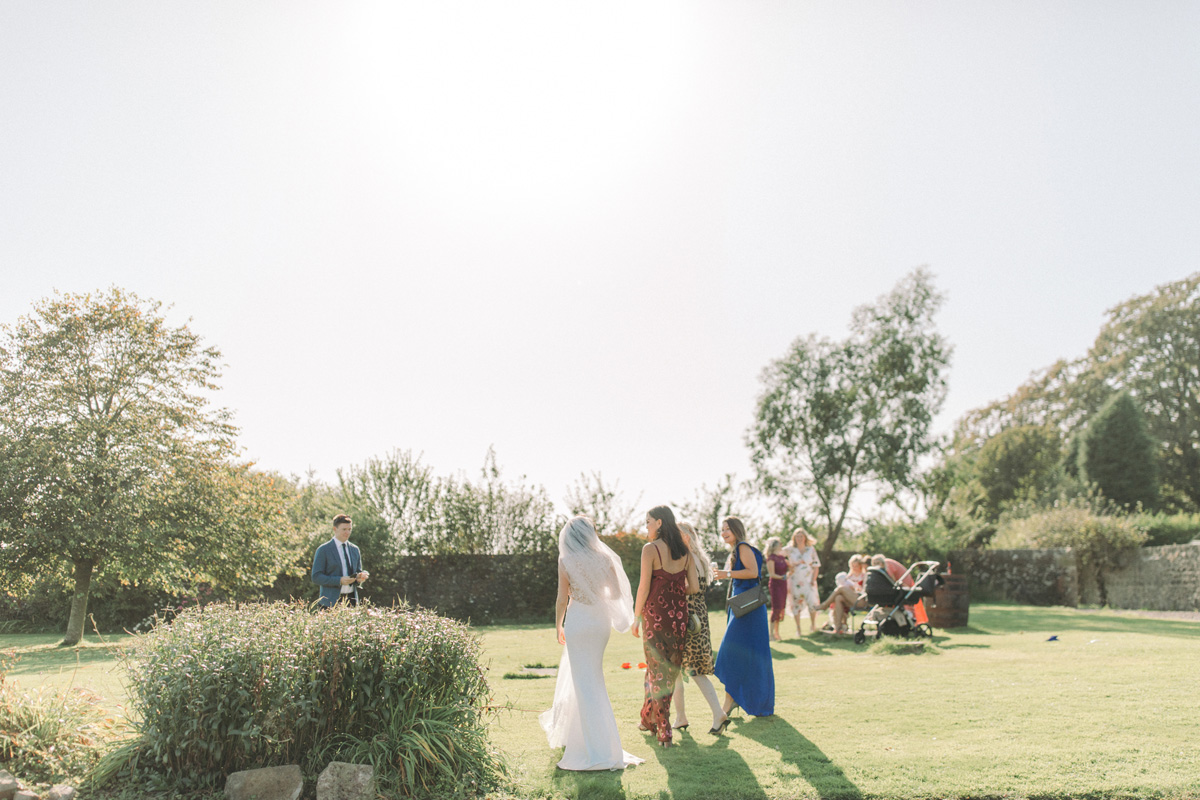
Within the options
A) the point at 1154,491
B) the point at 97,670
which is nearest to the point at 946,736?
the point at 97,670

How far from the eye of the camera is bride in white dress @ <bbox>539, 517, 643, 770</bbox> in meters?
5.82

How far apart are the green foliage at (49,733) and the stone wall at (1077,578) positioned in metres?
26.2

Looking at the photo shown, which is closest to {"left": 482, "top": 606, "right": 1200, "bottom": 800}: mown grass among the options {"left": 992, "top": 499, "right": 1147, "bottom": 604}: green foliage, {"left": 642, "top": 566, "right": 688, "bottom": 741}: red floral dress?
{"left": 642, "top": 566, "right": 688, "bottom": 741}: red floral dress

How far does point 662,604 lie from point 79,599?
1435cm

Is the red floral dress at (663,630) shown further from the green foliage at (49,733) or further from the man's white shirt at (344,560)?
the green foliage at (49,733)

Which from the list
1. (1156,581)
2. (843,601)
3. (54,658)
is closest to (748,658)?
(843,601)

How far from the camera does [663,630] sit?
22.3 ft

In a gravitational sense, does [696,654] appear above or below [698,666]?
above

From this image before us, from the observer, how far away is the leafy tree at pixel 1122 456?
35469mm

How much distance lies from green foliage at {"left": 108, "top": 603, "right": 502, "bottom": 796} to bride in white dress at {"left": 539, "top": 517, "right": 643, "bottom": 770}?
771 mm

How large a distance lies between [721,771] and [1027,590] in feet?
77.4

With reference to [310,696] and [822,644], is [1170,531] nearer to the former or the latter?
[822,644]

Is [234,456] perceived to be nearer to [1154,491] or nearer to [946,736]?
[946,736]

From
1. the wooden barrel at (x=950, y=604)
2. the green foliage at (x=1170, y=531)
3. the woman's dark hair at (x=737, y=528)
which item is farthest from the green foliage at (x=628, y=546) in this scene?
the green foliage at (x=1170, y=531)
